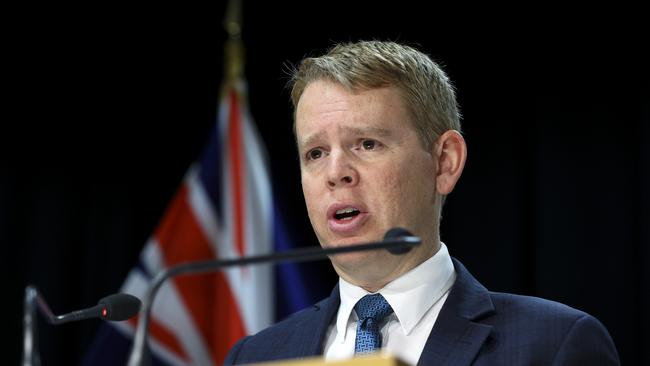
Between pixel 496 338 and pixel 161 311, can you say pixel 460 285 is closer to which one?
pixel 496 338

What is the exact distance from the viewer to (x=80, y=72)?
4711 millimetres

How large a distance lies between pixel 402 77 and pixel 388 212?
0.30 m

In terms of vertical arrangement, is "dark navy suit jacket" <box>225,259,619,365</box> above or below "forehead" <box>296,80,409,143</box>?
below

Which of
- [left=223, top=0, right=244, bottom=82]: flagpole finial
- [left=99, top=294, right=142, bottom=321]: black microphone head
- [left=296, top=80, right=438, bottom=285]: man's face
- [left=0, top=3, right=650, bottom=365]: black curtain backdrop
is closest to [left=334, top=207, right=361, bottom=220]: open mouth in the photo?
[left=296, top=80, right=438, bottom=285]: man's face

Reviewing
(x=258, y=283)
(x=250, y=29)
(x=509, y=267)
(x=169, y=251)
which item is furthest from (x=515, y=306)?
(x=250, y=29)

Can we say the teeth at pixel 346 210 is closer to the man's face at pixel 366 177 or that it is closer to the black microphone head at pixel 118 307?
the man's face at pixel 366 177

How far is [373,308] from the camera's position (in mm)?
2023

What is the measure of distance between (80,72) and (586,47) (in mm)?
2355

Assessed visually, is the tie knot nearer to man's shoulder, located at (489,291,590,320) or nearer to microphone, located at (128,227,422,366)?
man's shoulder, located at (489,291,590,320)

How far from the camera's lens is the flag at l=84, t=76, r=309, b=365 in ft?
13.0

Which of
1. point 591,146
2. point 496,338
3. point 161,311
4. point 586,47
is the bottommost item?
point 161,311

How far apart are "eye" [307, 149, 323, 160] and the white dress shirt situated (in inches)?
10.7

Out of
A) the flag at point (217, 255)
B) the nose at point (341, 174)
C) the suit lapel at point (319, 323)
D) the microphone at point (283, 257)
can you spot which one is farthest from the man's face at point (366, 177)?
the flag at point (217, 255)

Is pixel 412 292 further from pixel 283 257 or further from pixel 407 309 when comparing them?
pixel 283 257
